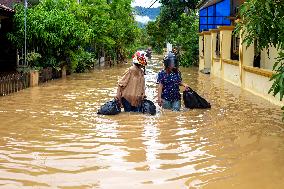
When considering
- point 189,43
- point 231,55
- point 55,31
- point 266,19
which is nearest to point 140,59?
point 266,19

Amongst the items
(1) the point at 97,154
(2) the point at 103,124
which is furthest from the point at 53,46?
(1) the point at 97,154

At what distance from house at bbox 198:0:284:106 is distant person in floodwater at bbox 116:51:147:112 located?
2468 mm

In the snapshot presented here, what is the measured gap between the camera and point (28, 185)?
5.65 meters

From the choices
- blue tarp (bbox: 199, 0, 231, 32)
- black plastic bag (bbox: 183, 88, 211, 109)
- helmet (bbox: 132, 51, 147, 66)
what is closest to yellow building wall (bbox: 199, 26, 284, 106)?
black plastic bag (bbox: 183, 88, 211, 109)

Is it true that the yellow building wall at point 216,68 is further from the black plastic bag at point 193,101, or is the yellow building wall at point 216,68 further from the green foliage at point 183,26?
the black plastic bag at point 193,101

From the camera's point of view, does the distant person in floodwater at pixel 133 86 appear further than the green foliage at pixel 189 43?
No

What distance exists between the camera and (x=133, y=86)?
36.8ft

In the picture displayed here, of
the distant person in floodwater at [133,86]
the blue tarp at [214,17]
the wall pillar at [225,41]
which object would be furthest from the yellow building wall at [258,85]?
the blue tarp at [214,17]

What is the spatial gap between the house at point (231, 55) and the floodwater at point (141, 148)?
6.06 ft

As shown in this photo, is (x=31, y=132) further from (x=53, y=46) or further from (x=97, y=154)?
(x=53, y=46)

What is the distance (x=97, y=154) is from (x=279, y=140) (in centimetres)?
333

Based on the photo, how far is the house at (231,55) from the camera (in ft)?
52.1

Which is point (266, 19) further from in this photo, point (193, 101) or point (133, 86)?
point (193, 101)

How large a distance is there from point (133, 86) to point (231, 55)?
48.6 ft
